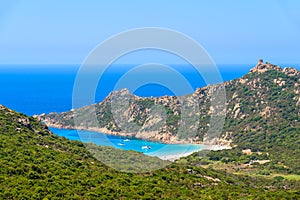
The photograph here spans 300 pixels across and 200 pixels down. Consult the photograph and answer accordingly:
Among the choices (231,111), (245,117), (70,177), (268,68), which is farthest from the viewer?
(268,68)

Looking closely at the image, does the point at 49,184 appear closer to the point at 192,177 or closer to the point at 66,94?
the point at 192,177

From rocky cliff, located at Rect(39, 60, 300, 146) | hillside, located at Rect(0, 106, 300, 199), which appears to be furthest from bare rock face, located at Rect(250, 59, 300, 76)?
hillside, located at Rect(0, 106, 300, 199)

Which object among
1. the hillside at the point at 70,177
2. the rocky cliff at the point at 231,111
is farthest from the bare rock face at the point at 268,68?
the hillside at the point at 70,177

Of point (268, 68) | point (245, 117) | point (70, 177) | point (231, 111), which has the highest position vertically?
point (268, 68)

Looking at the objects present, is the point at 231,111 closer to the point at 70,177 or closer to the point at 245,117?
the point at 245,117

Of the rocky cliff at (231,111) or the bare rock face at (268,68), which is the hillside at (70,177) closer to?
the rocky cliff at (231,111)

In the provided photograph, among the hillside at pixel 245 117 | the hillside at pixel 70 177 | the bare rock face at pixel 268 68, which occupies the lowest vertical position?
the hillside at pixel 70 177

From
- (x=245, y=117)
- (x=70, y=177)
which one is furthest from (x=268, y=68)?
(x=70, y=177)

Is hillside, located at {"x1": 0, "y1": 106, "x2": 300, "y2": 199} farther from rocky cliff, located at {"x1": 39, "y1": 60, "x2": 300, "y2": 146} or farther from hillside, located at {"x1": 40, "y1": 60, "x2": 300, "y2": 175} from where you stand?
rocky cliff, located at {"x1": 39, "y1": 60, "x2": 300, "y2": 146}
